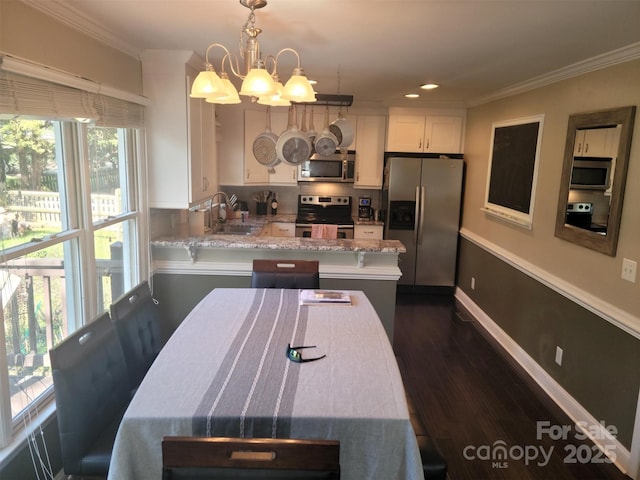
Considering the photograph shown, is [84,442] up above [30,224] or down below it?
below

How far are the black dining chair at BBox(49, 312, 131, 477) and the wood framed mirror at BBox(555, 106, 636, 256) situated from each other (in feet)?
8.93

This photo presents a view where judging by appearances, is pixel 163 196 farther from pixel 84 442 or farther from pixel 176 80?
pixel 84 442

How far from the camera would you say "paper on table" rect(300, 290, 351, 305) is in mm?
2447

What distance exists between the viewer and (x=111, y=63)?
8.27 feet

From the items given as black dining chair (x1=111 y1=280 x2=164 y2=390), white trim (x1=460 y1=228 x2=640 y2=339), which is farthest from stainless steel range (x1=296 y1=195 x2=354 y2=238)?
black dining chair (x1=111 y1=280 x2=164 y2=390)

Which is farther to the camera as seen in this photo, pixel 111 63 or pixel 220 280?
pixel 220 280

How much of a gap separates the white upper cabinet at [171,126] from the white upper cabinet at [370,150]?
253cm

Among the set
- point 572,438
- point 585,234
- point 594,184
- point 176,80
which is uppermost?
point 176,80

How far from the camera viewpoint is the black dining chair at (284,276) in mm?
2809

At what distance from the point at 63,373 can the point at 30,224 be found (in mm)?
726

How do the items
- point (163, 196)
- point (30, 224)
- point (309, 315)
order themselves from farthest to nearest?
point (163, 196)
point (309, 315)
point (30, 224)

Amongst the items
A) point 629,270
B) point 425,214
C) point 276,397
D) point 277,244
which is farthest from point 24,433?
point 425,214

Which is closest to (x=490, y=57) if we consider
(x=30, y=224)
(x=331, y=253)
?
(x=331, y=253)

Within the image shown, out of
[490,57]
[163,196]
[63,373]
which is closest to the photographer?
[63,373]
